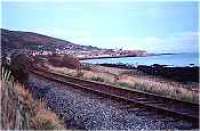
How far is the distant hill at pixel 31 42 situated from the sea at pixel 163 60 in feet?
1.00

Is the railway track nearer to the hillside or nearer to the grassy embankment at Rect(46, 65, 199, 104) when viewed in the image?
the grassy embankment at Rect(46, 65, 199, 104)

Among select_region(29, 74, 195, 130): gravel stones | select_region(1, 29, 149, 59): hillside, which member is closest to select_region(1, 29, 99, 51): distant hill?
select_region(1, 29, 149, 59): hillside

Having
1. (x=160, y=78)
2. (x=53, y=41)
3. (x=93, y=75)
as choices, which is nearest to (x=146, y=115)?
(x=160, y=78)

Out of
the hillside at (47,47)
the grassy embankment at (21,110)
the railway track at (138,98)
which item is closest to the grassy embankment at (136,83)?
the railway track at (138,98)

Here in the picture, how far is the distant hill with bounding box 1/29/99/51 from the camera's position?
424 cm

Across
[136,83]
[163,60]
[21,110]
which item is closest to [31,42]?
[21,110]

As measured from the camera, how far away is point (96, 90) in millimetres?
4340

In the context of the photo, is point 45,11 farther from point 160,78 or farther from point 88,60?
point 160,78

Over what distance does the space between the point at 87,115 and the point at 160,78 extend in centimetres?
102

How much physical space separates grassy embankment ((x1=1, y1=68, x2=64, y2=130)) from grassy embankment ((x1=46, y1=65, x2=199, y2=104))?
55 centimetres

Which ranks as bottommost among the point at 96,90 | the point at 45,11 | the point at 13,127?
the point at 13,127

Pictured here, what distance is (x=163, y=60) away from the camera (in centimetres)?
433

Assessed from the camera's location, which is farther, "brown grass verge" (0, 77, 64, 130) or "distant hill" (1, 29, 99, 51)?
"distant hill" (1, 29, 99, 51)

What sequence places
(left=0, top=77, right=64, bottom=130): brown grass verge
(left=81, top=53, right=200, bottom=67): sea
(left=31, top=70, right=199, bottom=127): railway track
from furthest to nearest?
(left=81, top=53, right=200, bottom=67): sea
(left=31, top=70, right=199, bottom=127): railway track
(left=0, top=77, right=64, bottom=130): brown grass verge
